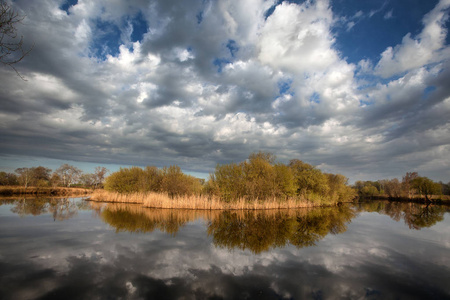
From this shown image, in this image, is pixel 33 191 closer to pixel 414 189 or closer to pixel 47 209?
pixel 47 209

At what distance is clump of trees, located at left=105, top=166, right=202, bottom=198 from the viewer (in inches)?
1142

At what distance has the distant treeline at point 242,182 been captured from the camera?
2608cm

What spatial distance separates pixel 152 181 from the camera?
32844 millimetres

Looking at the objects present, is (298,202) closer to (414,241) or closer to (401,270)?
(414,241)

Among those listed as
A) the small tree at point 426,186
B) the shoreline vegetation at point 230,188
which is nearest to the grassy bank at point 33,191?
the shoreline vegetation at point 230,188

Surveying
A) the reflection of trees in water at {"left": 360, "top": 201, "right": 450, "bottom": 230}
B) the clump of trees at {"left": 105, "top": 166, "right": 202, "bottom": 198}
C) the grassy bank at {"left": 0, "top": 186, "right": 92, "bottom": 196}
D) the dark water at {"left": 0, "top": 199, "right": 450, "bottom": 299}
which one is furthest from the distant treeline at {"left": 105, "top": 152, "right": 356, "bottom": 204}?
the grassy bank at {"left": 0, "top": 186, "right": 92, "bottom": 196}

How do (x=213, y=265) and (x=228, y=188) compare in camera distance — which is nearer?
(x=213, y=265)

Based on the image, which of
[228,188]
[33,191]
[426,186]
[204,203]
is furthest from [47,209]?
[426,186]

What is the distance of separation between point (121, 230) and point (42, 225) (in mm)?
5362

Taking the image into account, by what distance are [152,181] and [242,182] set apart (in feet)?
49.2

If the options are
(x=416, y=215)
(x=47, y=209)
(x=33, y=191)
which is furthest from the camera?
(x=33, y=191)

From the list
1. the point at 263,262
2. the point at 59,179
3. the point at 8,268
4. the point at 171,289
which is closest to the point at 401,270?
the point at 263,262

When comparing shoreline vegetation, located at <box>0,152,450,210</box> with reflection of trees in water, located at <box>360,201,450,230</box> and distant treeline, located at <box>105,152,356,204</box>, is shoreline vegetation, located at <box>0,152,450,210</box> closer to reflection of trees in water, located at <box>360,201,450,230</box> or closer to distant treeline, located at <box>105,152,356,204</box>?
distant treeline, located at <box>105,152,356,204</box>

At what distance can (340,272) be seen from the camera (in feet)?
22.0
